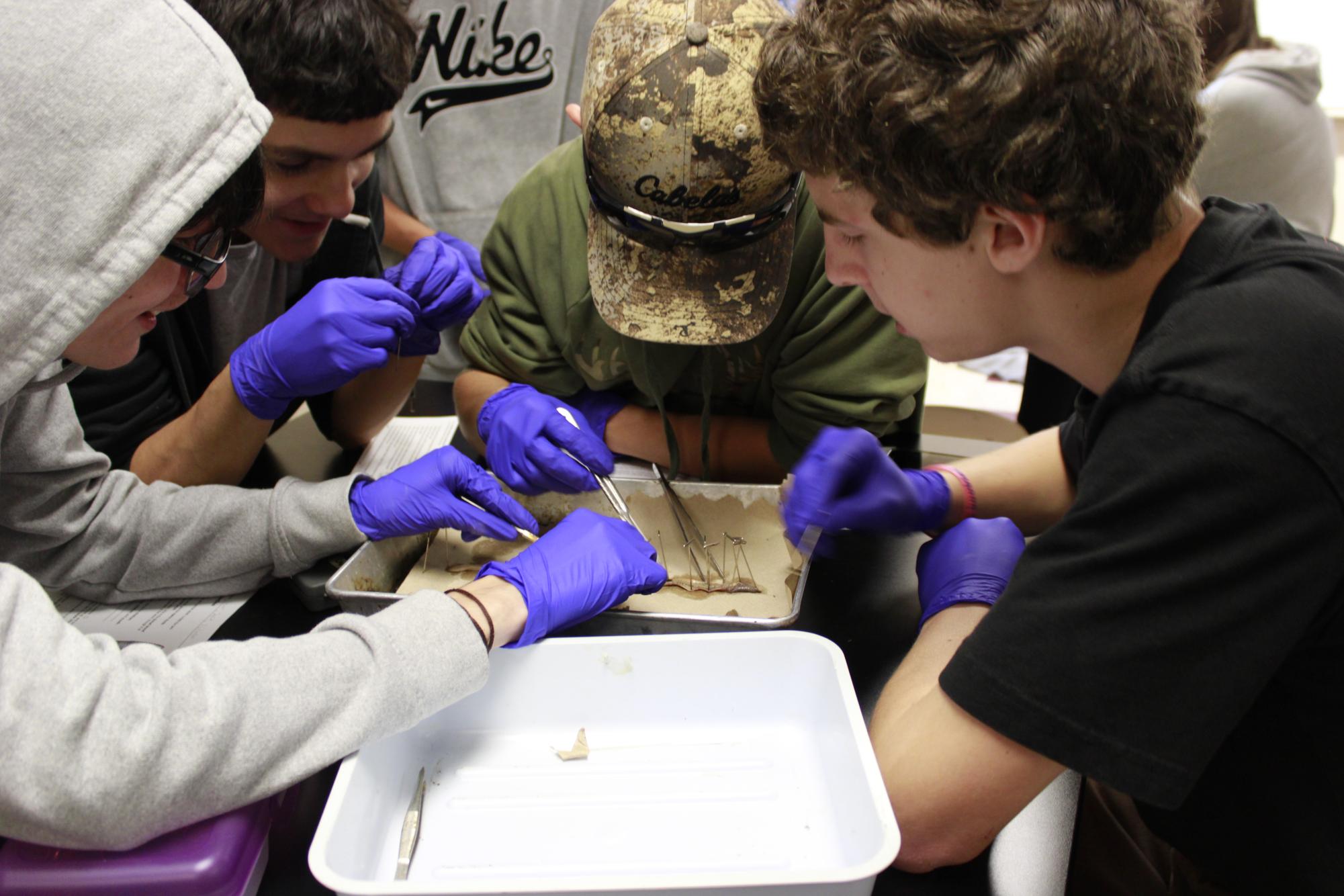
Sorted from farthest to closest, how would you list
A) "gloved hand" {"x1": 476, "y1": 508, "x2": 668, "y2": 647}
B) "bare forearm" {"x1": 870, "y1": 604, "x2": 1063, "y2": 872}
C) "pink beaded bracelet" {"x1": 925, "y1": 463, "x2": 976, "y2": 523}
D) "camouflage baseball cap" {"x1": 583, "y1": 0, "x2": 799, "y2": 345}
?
"pink beaded bracelet" {"x1": 925, "y1": 463, "x2": 976, "y2": 523}, "camouflage baseball cap" {"x1": 583, "y1": 0, "x2": 799, "y2": 345}, "gloved hand" {"x1": 476, "y1": 508, "x2": 668, "y2": 647}, "bare forearm" {"x1": 870, "y1": 604, "x2": 1063, "y2": 872}

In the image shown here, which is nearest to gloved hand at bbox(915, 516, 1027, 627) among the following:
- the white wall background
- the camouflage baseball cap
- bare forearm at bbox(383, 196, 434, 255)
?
the camouflage baseball cap

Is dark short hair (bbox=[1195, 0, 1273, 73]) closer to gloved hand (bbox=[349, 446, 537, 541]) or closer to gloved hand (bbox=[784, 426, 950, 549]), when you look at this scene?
gloved hand (bbox=[784, 426, 950, 549])

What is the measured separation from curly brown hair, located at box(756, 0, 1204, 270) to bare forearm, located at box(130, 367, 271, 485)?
3.62ft

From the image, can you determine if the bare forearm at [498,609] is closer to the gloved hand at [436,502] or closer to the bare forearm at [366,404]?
the gloved hand at [436,502]

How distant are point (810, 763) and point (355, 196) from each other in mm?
1491

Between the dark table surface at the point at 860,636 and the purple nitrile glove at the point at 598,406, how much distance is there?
0.28m

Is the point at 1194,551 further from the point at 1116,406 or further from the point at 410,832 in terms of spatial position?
the point at 410,832

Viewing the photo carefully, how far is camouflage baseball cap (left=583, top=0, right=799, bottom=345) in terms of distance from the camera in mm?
1134

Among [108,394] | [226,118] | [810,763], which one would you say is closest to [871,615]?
[810,763]

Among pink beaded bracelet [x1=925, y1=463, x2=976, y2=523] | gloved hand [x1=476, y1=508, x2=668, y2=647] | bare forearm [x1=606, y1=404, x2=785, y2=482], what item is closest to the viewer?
gloved hand [x1=476, y1=508, x2=668, y2=647]

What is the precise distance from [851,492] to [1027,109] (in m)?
0.62

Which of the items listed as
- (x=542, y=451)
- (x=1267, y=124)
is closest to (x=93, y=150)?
(x=542, y=451)

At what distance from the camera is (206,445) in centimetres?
143

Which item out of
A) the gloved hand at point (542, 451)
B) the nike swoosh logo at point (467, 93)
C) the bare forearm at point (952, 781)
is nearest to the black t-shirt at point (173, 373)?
the gloved hand at point (542, 451)
